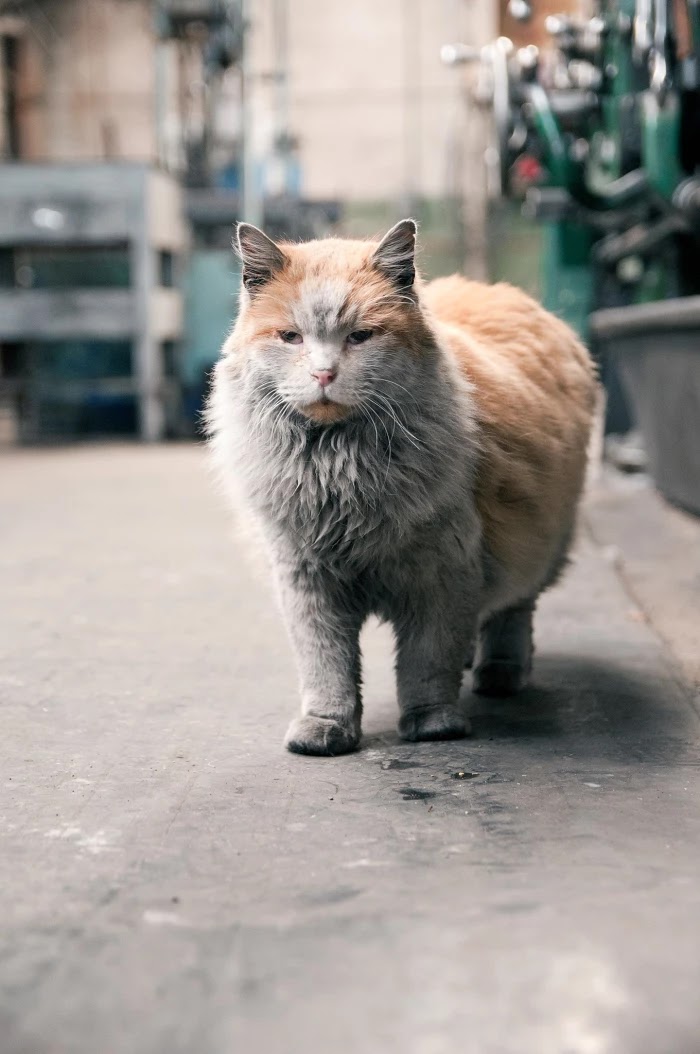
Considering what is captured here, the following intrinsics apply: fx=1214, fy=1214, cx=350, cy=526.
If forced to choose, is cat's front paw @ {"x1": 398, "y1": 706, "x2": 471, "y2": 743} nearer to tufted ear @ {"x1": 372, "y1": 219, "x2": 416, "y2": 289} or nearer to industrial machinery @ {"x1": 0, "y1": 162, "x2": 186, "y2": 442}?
tufted ear @ {"x1": 372, "y1": 219, "x2": 416, "y2": 289}

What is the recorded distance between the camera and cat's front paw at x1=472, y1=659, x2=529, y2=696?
203 centimetres

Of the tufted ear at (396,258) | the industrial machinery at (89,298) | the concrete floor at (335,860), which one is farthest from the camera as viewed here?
the industrial machinery at (89,298)

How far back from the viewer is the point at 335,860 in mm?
1307

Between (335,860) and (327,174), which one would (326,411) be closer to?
(335,860)

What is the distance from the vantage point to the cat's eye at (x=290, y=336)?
1.62m

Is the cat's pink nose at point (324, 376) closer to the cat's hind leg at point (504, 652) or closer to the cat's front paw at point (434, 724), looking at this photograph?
the cat's front paw at point (434, 724)

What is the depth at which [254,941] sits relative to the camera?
111cm

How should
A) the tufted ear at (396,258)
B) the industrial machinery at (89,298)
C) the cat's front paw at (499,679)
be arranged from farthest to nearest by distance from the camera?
the industrial machinery at (89,298), the cat's front paw at (499,679), the tufted ear at (396,258)

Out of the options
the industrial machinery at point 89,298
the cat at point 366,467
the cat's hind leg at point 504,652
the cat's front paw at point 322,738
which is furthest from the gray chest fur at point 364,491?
the industrial machinery at point 89,298

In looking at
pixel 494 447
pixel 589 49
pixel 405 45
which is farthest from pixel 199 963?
pixel 405 45

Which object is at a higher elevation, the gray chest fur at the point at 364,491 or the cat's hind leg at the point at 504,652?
the gray chest fur at the point at 364,491

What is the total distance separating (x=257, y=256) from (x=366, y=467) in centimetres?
33

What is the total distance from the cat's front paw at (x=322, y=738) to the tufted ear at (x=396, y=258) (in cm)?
62

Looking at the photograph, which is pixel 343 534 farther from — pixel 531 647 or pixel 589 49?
pixel 589 49
